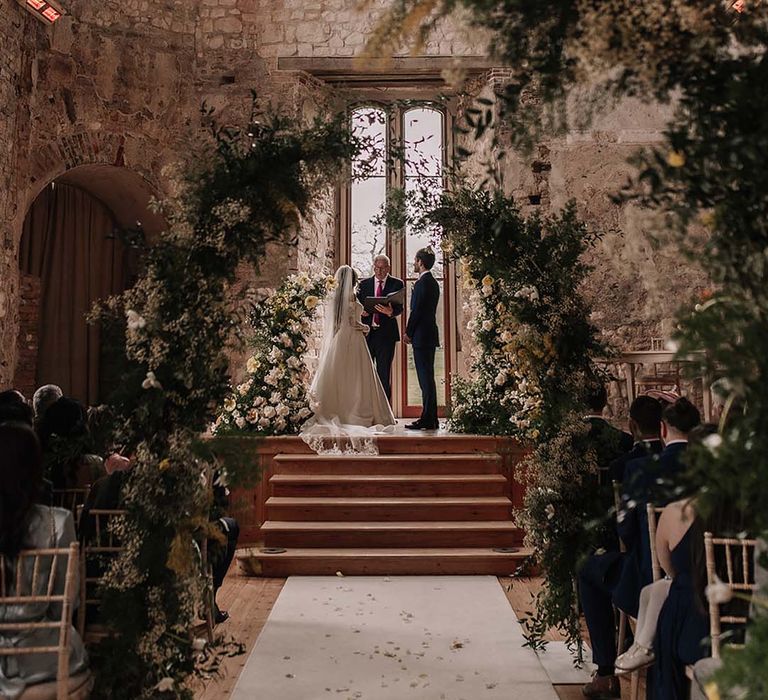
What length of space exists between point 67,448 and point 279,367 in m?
3.89

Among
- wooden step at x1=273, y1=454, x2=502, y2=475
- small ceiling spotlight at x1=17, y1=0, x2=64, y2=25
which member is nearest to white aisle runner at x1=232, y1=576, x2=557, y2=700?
wooden step at x1=273, y1=454, x2=502, y2=475

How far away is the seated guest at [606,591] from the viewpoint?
355cm

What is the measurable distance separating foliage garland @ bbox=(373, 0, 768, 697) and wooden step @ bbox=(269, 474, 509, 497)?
16.7ft

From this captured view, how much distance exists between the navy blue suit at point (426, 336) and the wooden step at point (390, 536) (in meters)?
2.09

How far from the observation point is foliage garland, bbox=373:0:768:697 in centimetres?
148

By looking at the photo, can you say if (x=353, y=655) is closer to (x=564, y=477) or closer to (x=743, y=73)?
(x=564, y=477)

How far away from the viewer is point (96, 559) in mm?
3236

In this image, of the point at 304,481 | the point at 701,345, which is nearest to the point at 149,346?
the point at 701,345

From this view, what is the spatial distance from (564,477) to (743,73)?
2648mm

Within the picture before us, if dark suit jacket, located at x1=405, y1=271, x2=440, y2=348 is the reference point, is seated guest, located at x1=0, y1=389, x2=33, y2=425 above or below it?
below

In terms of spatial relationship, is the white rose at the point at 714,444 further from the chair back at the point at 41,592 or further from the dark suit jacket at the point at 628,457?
the dark suit jacket at the point at 628,457

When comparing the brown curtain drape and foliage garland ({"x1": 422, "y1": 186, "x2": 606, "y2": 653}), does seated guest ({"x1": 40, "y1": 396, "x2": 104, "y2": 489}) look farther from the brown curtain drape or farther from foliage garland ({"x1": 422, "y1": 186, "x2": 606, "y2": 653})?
the brown curtain drape

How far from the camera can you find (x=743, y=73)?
1653mm

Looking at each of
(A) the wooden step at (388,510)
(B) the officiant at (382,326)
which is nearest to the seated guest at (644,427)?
(A) the wooden step at (388,510)
